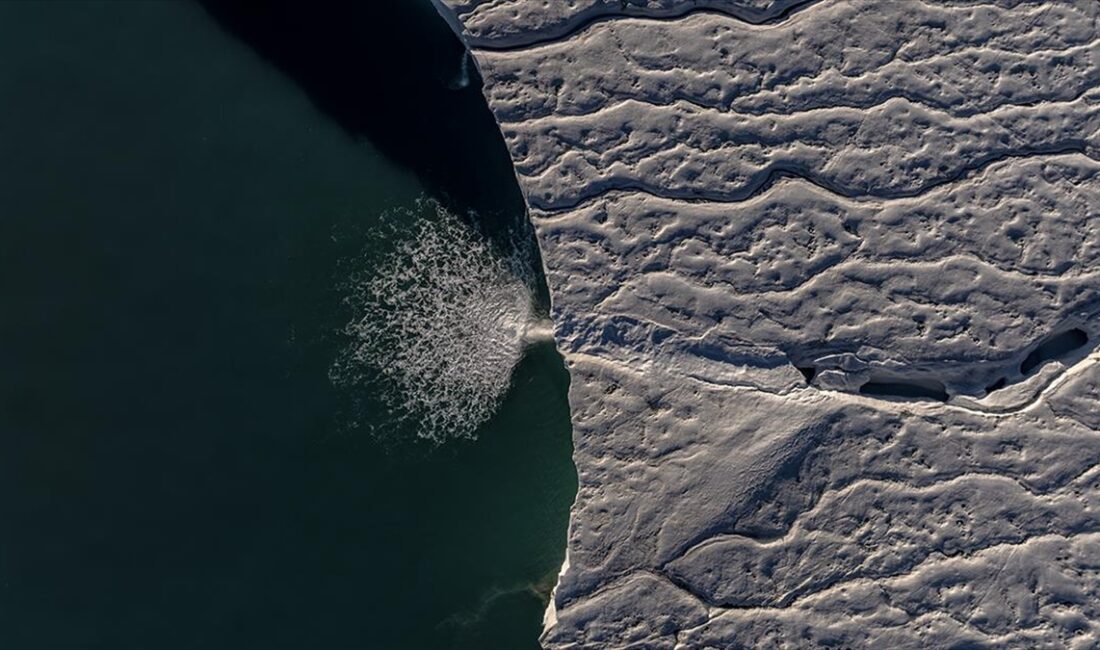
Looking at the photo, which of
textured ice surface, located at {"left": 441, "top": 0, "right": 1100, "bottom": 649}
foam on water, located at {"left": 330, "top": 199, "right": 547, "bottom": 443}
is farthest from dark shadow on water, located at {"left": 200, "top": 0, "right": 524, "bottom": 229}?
textured ice surface, located at {"left": 441, "top": 0, "right": 1100, "bottom": 649}

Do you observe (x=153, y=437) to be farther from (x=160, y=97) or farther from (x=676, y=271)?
(x=676, y=271)

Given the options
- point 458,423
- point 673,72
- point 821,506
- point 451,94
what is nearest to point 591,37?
point 673,72

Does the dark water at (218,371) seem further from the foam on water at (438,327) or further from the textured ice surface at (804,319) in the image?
the textured ice surface at (804,319)

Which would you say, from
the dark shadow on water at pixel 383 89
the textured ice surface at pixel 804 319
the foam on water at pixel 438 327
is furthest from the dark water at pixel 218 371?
the textured ice surface at pixel 804 319

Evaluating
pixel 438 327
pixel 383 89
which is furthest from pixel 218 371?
pixel 383 89

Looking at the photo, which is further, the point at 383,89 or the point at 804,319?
the point at 383,89

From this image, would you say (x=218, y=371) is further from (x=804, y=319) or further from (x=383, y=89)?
(x=804, y=319)
